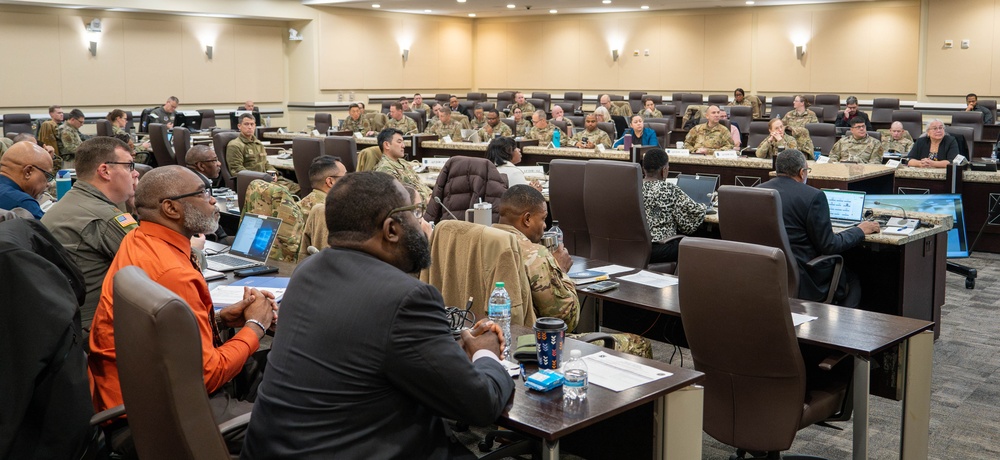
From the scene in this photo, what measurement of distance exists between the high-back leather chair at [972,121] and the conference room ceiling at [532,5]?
5.56m

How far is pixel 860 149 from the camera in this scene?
10.1 metres

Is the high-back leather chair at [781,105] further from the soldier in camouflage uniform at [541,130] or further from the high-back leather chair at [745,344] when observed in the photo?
the high-back leather chair at [745,344]

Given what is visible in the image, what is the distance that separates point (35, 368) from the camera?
241 centimetres

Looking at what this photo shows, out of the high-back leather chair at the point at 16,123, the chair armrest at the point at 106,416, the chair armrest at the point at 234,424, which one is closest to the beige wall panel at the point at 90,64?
the high-back leather chair at the point at 16,123

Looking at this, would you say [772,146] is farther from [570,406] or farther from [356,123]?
[356,123]

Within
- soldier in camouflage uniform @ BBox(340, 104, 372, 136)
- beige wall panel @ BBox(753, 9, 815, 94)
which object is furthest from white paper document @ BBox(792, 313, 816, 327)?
beige wall panel @ BBox(753, 9, 815, 94)

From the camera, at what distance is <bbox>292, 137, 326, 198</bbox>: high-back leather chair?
8.18 meters

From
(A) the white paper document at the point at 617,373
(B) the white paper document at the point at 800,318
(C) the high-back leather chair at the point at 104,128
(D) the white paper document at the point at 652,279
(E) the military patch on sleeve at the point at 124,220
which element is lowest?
(B) the white paper document at the point at 800,318

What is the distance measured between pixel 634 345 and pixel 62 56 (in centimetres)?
1530

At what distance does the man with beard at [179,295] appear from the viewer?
270cm

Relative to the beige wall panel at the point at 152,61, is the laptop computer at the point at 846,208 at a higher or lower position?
lower

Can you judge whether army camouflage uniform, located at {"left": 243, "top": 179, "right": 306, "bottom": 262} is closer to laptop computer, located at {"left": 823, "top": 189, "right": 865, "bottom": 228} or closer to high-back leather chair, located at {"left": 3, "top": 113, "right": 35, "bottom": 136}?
laptop computer, located at {"left": 823, "top": 189, "right": 865, "bottom": 228}

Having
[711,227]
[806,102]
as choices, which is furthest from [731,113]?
[711,227]

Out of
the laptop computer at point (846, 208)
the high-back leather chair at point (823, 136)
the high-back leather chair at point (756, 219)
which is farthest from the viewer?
the high-back leather chair at point (823, 136)
